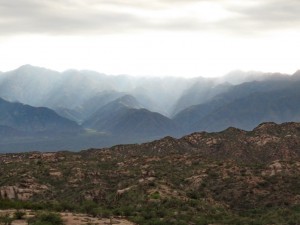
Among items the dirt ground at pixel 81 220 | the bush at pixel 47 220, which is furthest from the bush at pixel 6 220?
the bush at pixel 47 220

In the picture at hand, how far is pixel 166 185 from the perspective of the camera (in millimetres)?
100312

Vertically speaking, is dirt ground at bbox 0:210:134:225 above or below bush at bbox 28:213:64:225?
below

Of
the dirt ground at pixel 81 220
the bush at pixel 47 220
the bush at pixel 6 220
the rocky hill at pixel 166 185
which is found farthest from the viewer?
the rocky hill at pixel 166 185

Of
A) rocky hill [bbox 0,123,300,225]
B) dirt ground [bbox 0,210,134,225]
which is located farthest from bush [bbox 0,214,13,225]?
rocky hill [bbox 0,123,300,225]

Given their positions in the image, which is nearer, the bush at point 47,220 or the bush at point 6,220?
the bush at point 6,220

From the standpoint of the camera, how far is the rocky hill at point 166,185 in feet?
245

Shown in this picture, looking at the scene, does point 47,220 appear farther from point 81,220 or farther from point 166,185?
point 166,185

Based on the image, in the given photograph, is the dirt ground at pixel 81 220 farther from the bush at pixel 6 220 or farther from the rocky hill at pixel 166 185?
the rocky hill at pixel 166 185

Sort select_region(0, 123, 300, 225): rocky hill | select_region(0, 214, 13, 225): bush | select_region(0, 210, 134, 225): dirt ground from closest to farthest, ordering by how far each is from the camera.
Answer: select_region(0, 214, 13, 225): bush
select_region(0, 210, 134, 225): dirt ground
select_region(0, 123, 300, 225): rocky hill

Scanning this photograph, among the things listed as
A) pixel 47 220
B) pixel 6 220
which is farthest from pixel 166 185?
pixel 6 220

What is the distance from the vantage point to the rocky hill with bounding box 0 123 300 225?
74.6m

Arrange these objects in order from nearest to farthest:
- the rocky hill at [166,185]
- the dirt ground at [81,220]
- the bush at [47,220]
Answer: the bush at [47,220] < the dirt ground at [81,220] < the rocky hill at [166,185]

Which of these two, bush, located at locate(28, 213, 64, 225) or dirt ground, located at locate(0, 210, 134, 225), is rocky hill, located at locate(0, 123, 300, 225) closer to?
dirt ground, located at locate(0, 210, 134, 225)

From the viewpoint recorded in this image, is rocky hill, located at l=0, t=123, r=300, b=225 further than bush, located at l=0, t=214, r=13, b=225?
Yes
